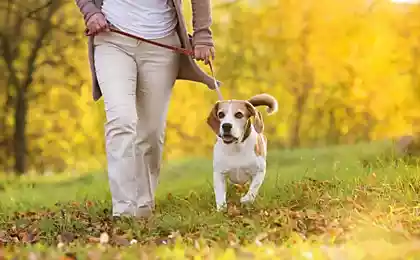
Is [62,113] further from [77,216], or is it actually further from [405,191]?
[405,191]

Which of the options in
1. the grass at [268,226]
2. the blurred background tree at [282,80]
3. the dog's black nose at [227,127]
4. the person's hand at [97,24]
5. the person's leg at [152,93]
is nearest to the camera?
the grass at [268,226]

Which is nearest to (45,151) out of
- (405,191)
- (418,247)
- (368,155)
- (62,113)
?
(62,113)

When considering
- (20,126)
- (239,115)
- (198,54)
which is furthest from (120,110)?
(20,126)

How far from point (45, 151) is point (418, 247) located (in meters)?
16.8

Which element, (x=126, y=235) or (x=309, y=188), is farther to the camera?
(x=309, y=188)

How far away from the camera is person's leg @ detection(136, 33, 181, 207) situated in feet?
17.7

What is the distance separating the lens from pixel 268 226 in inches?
173

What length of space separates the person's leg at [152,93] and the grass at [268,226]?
508mm

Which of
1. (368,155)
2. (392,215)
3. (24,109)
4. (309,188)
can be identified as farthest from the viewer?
(24,109)

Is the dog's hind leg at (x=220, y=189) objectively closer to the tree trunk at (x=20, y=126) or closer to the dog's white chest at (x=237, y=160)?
the dog's white chest at (x=237, y=160)

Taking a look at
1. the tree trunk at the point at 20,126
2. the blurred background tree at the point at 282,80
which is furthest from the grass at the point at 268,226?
the blurred background tree at the point at 282,80

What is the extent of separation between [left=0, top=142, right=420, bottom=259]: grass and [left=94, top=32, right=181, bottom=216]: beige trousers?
27 centimetres

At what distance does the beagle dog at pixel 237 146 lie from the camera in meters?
5.71

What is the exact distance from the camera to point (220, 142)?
19.4 feet
